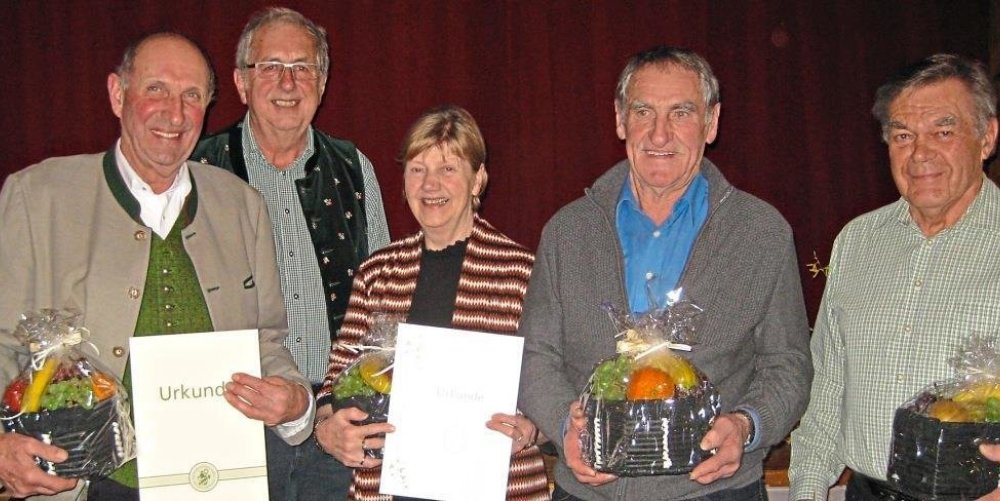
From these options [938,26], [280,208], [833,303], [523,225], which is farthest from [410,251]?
[938,26]

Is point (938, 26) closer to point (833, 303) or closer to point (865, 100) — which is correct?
point (865, 100)

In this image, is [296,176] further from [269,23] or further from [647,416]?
[647,416]

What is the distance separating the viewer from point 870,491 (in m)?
2.80

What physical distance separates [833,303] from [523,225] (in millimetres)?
2936

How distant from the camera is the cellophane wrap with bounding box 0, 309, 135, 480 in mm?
2453

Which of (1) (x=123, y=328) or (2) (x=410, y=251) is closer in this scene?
(1) (x=123, y=328)

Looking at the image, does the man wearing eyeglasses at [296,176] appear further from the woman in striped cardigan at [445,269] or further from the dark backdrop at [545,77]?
the dark backdrop at [545,77]

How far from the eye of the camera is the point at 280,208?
3707 millimetres

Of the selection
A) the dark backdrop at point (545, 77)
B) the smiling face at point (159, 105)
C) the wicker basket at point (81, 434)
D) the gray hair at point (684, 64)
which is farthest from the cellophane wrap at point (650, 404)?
the dark backdrop at point (545, 77)

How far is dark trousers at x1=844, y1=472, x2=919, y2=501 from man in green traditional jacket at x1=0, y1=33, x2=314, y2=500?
1785mm

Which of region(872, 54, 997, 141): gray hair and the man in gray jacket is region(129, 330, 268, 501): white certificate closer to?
the man in gray jacket

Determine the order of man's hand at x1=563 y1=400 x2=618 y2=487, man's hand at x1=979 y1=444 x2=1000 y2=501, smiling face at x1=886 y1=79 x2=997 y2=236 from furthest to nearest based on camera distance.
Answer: smiling face at x1=886 y1=79 x2=997 y2=236, man's hand at x1=563 y1=400 x2=618 y2=487, man's hand at x1=979 y1=444 x2=1000 y2=501

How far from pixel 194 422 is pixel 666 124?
1699 mm

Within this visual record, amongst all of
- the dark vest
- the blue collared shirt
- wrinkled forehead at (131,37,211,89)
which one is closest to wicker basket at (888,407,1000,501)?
the blue collared shirt
